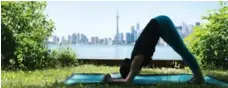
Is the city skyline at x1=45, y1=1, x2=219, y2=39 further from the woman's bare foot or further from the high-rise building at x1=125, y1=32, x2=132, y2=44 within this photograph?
the woman's bare foot

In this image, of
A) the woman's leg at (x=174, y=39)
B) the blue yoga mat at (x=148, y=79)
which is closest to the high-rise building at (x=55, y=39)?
the blue yoga mat at (x=148, y=79)

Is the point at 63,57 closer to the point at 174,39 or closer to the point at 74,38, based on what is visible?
the point at 74,38

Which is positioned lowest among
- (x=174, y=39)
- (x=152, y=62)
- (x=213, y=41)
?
(x=152, y=62)

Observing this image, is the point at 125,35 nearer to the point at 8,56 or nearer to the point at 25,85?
the point at 8,56

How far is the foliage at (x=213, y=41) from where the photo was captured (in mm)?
8867

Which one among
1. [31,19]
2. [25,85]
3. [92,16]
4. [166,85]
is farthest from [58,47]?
[166,85]

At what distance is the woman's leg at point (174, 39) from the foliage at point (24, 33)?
3.84 meters

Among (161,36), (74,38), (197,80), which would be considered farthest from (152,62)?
(197,80)

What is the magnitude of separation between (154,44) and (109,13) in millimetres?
5269

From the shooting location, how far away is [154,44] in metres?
5.51

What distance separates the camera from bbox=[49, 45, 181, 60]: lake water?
969 centimetres

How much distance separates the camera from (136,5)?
9742 millimetres

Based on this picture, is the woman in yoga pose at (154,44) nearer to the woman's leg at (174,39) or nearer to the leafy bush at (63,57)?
the woman's leg at (174,39)

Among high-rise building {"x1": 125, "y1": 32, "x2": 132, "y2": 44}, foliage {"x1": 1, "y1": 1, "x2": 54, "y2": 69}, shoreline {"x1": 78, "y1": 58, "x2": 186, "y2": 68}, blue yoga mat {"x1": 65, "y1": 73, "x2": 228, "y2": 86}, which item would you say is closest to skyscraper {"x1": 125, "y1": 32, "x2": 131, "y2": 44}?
high-rise building {"x1": 125, "y1": 32, "x2": 132, "y2": 44}
